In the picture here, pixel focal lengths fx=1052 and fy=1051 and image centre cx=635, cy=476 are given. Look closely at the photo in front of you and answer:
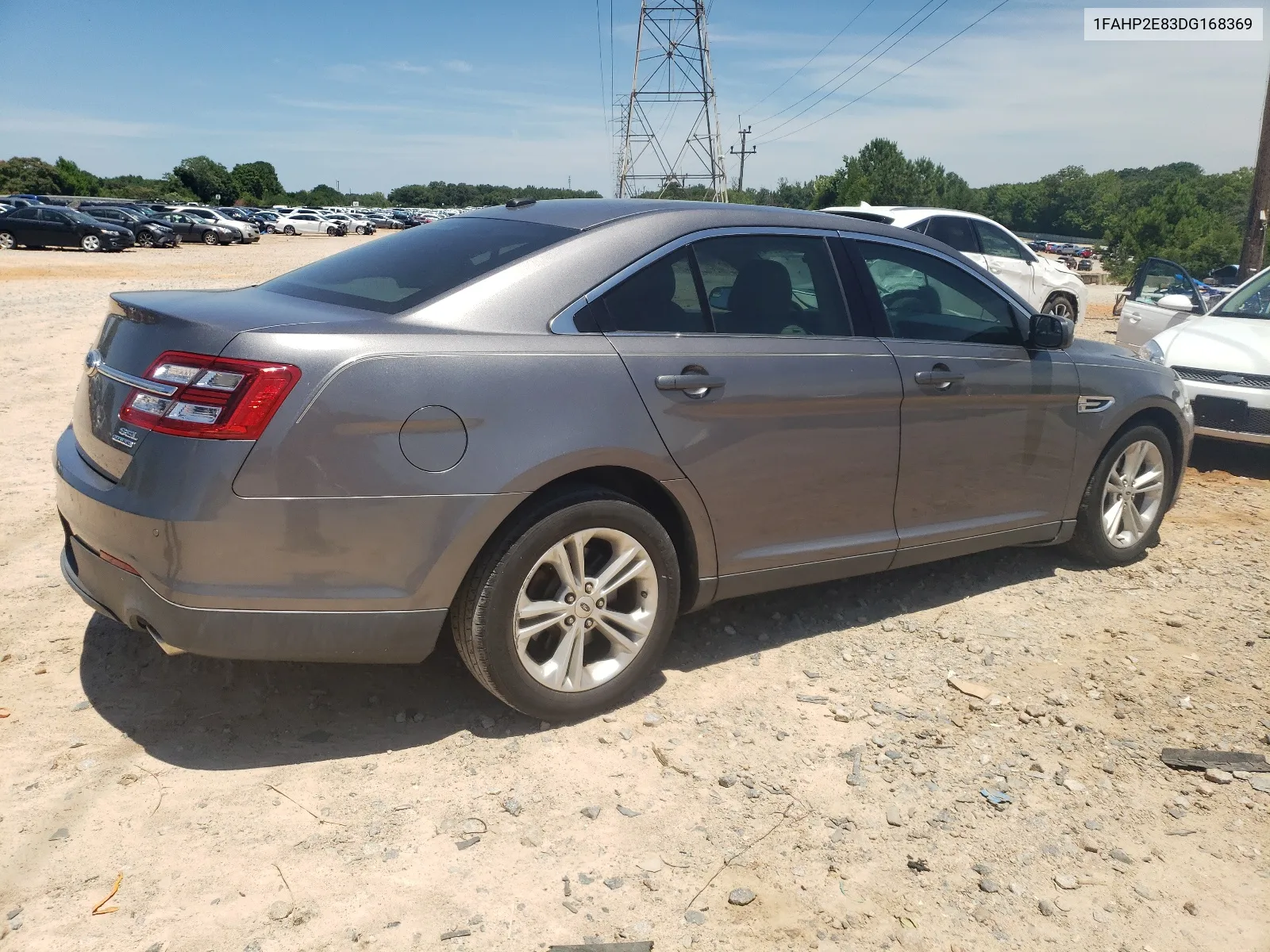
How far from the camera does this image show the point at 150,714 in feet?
11.6

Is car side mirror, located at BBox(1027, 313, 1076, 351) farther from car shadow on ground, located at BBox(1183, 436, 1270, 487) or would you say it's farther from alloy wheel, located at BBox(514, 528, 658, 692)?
car shadow on ground, located at BBox(1183, 436, 1270, 487)

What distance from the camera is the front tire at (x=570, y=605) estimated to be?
329 cm

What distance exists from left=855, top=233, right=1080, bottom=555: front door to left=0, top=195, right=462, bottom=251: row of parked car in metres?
15.5

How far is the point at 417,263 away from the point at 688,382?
1.05 metres

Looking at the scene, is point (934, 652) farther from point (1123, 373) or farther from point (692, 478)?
point (1123, 373)

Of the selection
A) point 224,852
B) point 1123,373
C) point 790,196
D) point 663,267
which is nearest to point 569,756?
point 224,852

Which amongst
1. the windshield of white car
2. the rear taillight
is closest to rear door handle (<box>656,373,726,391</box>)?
the rear taillight

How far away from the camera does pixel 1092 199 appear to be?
147625 mm

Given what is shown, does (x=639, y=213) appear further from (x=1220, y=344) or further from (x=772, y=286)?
(x=1220, y=344)

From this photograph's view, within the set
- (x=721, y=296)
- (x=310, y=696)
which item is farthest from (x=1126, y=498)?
(x=310, y=696)

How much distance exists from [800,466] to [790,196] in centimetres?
10188

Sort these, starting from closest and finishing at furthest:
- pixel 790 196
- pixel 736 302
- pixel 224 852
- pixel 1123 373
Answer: pixel 224 852
pixel 736 302
pixel 1123 373
pixel 790 196

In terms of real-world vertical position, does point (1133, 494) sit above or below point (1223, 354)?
below

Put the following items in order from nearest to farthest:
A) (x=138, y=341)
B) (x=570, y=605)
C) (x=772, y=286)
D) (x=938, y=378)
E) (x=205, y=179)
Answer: (x=138, y=341) < (x=570, y=605) < (x=772, y=286) < (x=938, y=378) < (x=205, y=179)
